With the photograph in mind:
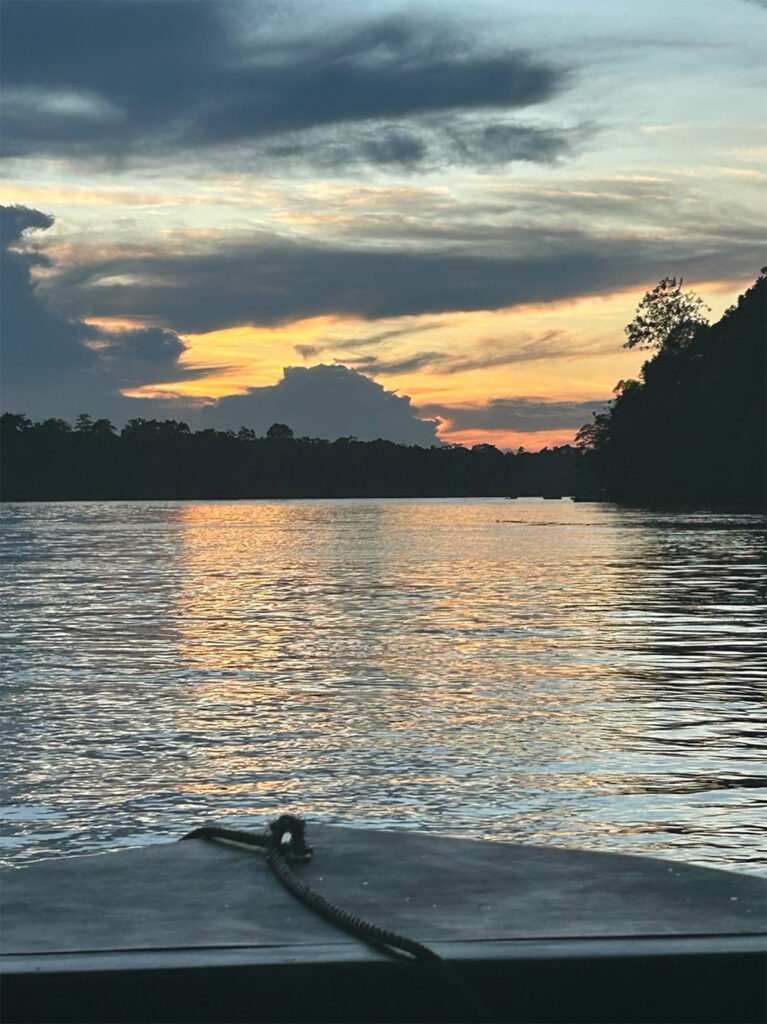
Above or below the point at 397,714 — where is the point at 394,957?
above

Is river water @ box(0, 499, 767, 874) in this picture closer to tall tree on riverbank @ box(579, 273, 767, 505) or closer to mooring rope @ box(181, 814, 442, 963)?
mooring rope @ box(181, 814, 442, 963)

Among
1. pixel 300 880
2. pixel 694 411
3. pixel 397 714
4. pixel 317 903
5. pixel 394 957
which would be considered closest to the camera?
pixel 394 957

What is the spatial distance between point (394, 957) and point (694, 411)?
11281 cm

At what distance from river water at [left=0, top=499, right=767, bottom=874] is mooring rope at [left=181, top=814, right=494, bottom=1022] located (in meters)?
2.41

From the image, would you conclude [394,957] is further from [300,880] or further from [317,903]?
[300,880]

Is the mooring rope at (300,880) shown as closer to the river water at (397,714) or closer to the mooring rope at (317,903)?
the mooring rope at (317,903)

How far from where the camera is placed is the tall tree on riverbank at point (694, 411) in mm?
102625

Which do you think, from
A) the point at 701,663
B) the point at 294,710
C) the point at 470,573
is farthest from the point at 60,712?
the point at 470,573

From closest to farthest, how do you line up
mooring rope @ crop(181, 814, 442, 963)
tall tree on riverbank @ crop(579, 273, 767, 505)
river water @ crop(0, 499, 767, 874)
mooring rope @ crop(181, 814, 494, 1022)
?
1. mooring rope @ crop(181, 814, 494, 1022)
2. mooring rope @ crop(181, 814, 442, 963)
3. river water @ crop(0, 499, 767, 874)
4. tall tree on riverbank @ crop(579, 273, 767, 505)

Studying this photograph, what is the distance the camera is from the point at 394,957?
392 centimetres

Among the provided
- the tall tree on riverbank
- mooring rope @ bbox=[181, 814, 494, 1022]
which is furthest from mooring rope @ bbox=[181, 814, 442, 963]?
the tall tree on riverbank

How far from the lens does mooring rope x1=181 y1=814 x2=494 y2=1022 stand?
3.82 metres

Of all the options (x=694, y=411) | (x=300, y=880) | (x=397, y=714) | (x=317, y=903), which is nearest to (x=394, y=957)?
(x=317, y=903)

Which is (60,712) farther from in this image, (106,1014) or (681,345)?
(681,345)
